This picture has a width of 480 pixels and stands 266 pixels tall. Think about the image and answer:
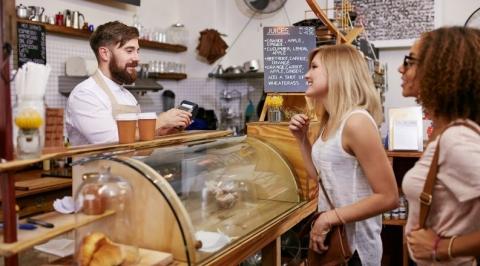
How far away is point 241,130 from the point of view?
21.9 ft

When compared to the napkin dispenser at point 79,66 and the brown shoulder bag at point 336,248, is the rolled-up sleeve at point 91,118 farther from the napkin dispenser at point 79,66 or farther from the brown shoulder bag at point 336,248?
the napkin dispenser at point 79,66

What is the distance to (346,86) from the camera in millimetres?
1915

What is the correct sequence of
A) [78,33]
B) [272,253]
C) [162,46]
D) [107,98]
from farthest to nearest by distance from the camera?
[162,46]
[78,33]
[107,98]
[272,253]

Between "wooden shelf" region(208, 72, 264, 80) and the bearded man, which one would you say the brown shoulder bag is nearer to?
the bearded man

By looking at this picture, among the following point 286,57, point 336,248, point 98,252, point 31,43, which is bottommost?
point 336,248

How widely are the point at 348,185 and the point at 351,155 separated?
0.13m

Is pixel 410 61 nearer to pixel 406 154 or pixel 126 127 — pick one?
→ pixel 126 127

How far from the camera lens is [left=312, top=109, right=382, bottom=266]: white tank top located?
6.11 feet

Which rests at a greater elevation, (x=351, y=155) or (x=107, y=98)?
(x=107, y=98)

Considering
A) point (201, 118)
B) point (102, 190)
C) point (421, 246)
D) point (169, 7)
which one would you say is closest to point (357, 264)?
point (421, 246)

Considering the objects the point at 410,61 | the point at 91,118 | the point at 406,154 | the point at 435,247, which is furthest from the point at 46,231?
the point at 406,154

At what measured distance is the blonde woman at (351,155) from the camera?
1.78 meters

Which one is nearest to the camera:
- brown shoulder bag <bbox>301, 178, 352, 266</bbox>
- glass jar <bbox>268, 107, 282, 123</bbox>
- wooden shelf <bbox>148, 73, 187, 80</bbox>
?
brown shoulder bag <bbox>301, 178, 352, 266</bbox>

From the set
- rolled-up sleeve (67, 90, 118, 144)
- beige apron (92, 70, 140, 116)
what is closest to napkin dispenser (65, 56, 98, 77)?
beige apron (92, 70, 140, 116)
